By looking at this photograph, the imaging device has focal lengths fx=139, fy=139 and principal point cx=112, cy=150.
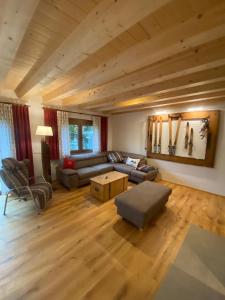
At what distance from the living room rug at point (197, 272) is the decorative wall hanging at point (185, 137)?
2.10 meters

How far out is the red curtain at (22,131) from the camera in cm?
326

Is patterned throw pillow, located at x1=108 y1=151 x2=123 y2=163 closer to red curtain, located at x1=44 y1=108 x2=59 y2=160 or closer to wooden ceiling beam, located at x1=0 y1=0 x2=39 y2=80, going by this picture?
red curtain, located at x1=44 y1=108 x2=59 y2=160

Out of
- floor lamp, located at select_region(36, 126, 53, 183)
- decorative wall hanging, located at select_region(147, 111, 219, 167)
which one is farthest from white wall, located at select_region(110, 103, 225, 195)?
floor lamp, located at select_region(36, 126, 53, 183)

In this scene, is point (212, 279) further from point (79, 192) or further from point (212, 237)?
point (79, 192)

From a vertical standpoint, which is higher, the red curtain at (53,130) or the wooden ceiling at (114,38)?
the wooden ceiling at (114,38)

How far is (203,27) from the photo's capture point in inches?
42.4

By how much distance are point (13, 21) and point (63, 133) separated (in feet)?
10.6

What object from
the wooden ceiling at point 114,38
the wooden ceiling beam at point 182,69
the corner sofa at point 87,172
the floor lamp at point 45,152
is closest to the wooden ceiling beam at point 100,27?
the wooden ceiling at point 114,38

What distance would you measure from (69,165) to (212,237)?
3400mm

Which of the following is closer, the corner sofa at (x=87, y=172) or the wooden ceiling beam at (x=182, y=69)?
the wooden ceiling beam at (x=182, y=69)

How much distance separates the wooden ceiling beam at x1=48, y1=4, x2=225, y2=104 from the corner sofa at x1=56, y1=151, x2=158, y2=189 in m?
2.55

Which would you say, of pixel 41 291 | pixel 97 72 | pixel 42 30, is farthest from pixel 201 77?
pixel 41 291

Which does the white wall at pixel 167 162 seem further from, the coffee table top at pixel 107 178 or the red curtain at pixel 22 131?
the red curtain at pixel 22 131

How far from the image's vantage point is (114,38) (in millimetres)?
1254
